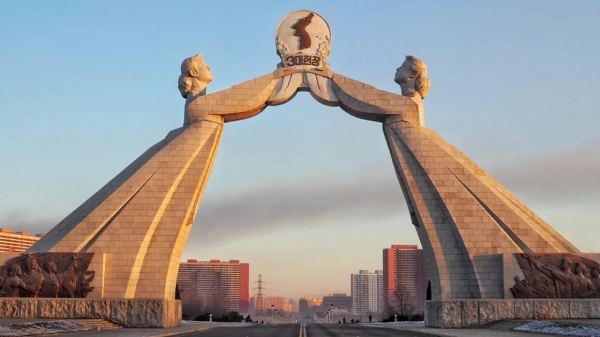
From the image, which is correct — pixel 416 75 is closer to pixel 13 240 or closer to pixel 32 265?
pixel 32 265

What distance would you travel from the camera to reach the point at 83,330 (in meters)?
20.2

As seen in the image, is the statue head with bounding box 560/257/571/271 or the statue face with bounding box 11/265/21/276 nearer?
the statue face with bounding box 11/265/21/276

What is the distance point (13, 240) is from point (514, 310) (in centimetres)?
8569

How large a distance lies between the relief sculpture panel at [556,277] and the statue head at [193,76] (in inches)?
531

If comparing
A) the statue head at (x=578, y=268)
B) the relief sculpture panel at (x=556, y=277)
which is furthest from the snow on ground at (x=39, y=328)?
the statue head at (x=578, y=268)

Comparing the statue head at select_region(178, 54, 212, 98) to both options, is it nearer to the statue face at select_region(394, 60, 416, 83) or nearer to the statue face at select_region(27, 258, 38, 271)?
the statue face at select_region(394, 60, 416, 83)

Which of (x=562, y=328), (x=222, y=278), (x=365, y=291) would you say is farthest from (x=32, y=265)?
(x=365, y=291)

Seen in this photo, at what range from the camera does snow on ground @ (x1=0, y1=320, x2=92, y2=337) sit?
1658 centimetres

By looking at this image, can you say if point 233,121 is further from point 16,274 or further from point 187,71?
point 16,274

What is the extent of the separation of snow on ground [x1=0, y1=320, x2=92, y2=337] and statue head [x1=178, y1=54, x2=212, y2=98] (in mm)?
10385

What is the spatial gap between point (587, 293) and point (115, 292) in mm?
16159

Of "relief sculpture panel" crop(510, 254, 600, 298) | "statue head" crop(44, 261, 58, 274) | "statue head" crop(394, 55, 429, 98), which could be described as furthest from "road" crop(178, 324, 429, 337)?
"statue head" crop(394, 55, 429, 98)

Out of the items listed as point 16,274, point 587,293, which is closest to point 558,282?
point 587,293

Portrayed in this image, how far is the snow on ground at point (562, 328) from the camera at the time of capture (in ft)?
56.2
